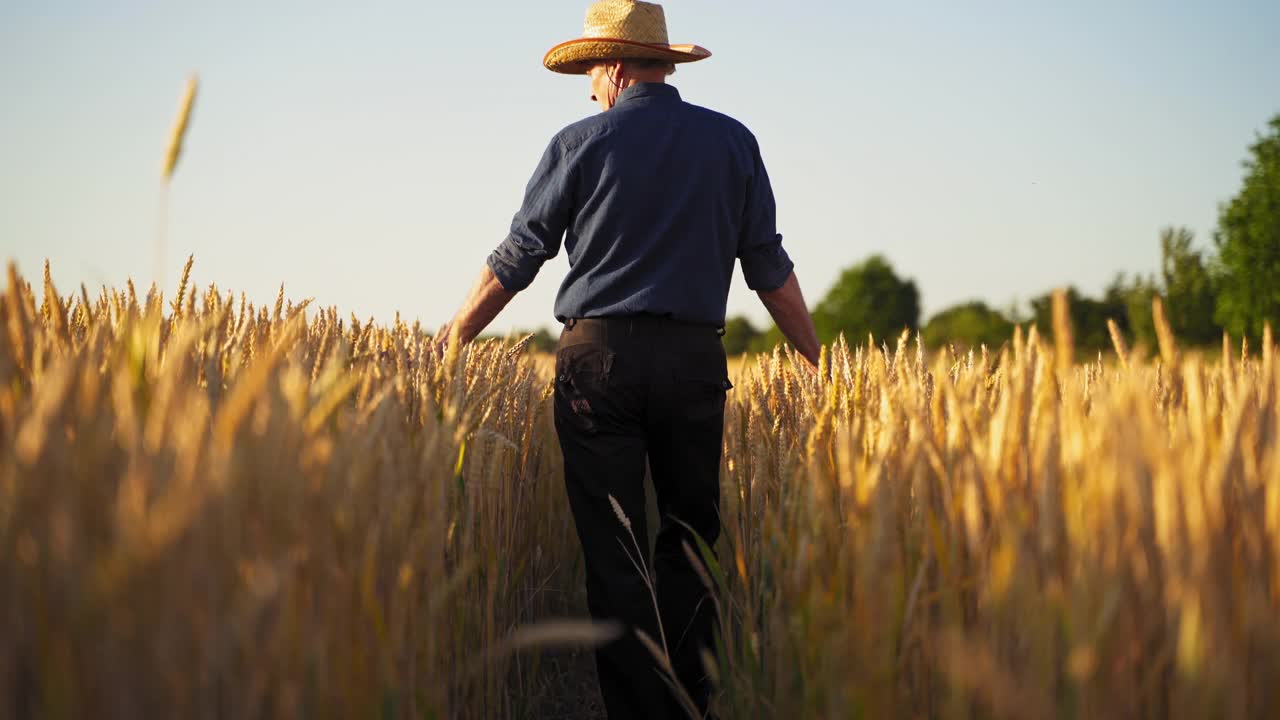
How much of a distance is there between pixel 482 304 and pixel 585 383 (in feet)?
1.53

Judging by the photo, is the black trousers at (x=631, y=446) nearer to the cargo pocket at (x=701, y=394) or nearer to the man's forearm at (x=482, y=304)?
the cargo pocket at (x=701, y=394)

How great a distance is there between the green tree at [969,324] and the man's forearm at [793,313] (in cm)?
3729

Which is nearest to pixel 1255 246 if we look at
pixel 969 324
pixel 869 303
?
pixel 969 324

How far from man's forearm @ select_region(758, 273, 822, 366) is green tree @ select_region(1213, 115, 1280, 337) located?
21.7m

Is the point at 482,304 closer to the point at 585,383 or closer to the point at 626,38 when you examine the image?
the point at 585,383

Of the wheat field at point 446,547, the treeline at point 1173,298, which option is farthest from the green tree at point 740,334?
the wheat field at point 446,547

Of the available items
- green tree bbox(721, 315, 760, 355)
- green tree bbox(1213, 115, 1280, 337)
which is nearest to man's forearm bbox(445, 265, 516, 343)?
green tree bbox(1213, 115, 1280, 337)

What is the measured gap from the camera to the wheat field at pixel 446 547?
1.08 meters

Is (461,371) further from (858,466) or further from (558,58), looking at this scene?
(558,58)

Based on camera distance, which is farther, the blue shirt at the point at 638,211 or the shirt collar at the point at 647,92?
the shirt collar at the point at 647,92

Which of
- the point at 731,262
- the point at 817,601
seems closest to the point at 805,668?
the point at 817,601

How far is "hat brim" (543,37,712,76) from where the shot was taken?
9.32ft

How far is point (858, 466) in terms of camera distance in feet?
5.79

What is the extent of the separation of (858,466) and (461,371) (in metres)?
0.96
